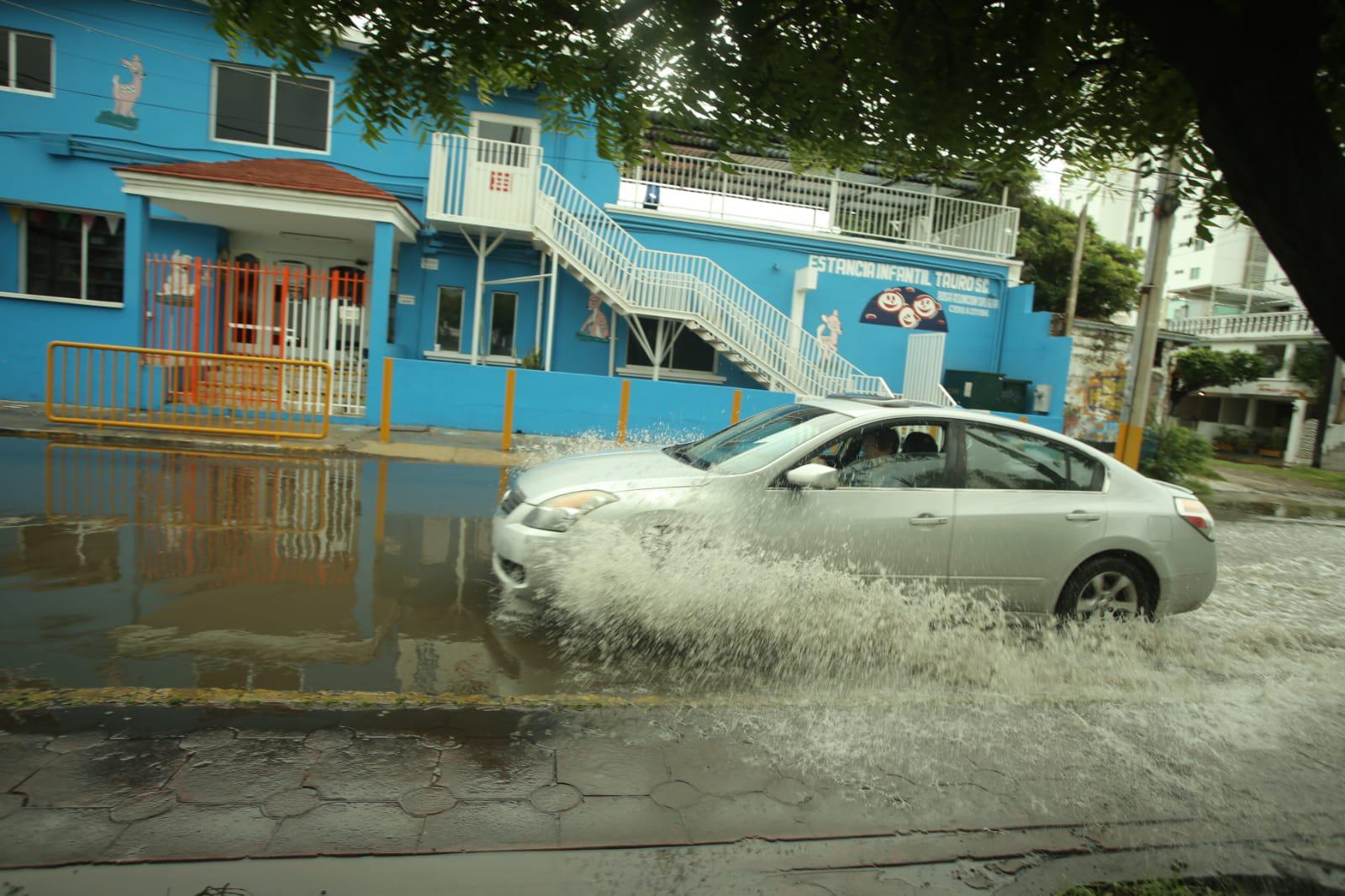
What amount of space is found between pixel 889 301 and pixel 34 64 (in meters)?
17.0

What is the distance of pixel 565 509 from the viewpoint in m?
4.96

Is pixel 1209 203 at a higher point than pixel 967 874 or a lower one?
higher

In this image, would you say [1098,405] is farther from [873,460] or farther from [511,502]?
[511,502]

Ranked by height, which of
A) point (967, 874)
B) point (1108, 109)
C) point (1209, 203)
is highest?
point (1108, 109)

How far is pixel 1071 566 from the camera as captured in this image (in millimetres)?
5551

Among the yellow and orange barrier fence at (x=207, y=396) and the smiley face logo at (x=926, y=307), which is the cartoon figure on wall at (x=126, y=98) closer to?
the yellow and orange barrier fence at (x=207, y=396)

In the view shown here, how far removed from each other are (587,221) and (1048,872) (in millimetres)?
14986

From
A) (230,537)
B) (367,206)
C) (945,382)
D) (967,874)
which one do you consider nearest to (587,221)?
(367,206)

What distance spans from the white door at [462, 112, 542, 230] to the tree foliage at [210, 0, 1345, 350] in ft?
33.7

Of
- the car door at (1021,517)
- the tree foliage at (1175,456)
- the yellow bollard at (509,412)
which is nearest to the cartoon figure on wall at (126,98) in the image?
the yellow bollard at (509,412)

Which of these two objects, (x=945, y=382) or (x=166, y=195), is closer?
(x=166, y=195)

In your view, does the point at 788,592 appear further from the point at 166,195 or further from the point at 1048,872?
the point at 166,195

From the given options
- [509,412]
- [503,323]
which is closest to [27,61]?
[503,323]

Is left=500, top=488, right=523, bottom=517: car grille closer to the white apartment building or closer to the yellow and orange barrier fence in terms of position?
the yellow and orange barrier fence
